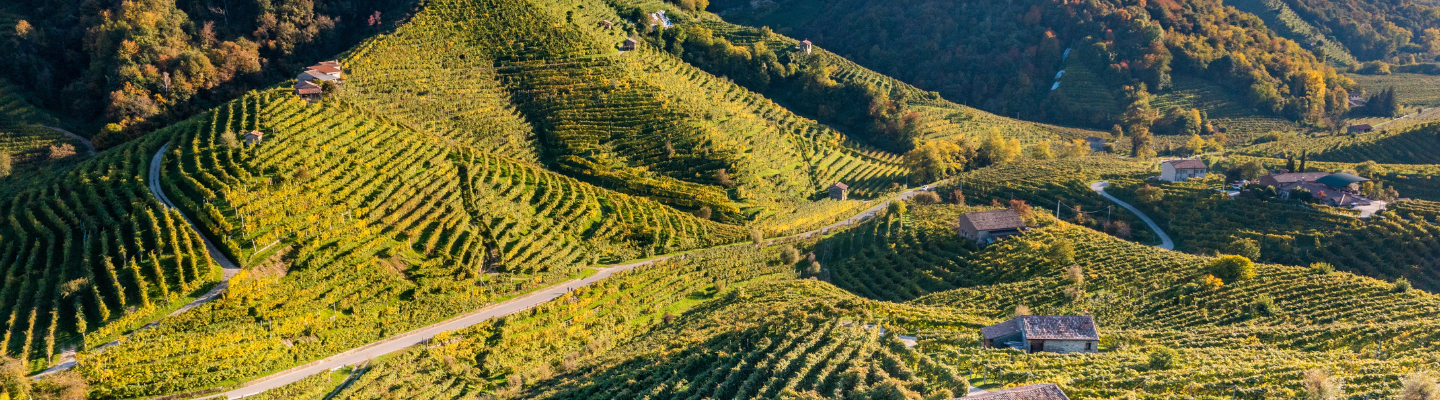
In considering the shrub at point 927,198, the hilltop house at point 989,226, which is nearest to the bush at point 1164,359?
the hilltop house at point 989,226

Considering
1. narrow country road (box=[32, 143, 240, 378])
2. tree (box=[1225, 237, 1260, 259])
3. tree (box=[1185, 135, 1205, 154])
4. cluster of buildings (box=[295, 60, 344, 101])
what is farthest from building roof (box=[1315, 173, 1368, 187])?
cluster of buildings (box=[295, 60, 344, 101])

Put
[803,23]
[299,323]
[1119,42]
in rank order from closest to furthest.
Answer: [299,323] → [1119,42] → [803,23]

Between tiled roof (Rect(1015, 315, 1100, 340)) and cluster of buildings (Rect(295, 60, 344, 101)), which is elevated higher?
cluster of buildings (Rect(295, 60, 344, 101))

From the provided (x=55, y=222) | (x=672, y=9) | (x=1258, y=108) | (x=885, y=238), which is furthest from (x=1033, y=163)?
(x=55, y=222)

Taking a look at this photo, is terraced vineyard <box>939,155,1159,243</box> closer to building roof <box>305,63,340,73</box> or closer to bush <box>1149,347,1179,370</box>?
bush <box>1149,347,1179,370</box>

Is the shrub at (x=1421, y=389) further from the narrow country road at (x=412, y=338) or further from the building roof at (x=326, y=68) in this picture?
the building roof at (x=326, y=68)

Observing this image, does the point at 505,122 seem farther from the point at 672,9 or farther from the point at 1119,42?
the point at 1119,42

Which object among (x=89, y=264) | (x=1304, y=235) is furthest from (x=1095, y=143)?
(x=89, y=264)

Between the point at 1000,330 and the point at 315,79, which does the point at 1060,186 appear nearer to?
the point at 1000,330
